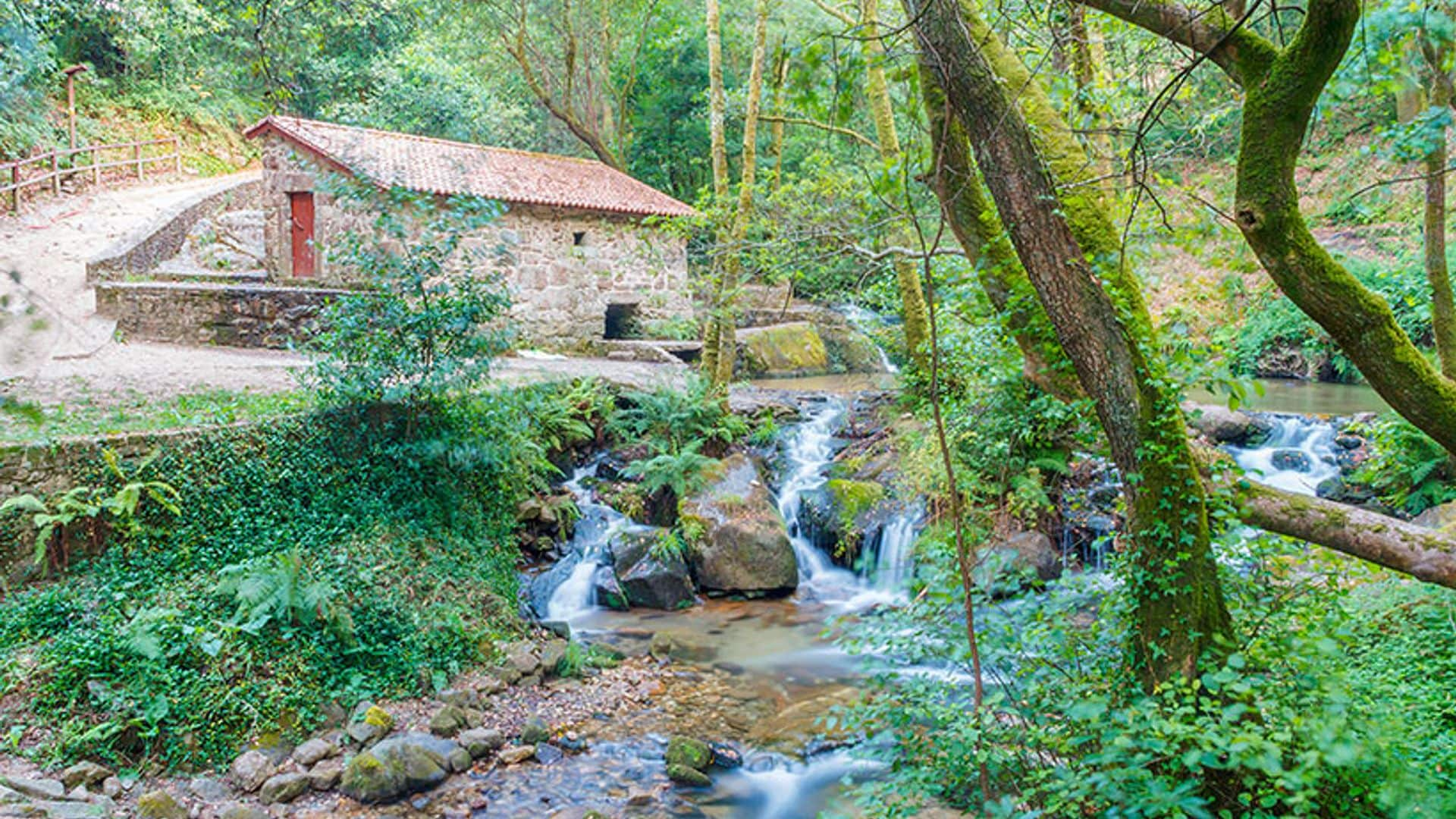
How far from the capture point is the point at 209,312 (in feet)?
43.0

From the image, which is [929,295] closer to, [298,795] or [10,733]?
[298,795]

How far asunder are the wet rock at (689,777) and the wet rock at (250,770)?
238cm

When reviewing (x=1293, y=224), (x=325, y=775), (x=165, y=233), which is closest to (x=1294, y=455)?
(x=1293, y=224)

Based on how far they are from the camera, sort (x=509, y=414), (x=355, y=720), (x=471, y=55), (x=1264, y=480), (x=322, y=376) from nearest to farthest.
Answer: (x=355, y=720) < (x=322, y=376) < (x=509, y=414) < (x=1264, y=480) < (x=471, y=55)

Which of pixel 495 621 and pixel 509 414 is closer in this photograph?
pixel 495 621

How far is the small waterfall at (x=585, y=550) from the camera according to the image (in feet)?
29.1

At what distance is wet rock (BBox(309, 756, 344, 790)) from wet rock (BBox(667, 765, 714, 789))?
78.5 inches

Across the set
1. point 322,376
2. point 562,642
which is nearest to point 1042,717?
point 562,642

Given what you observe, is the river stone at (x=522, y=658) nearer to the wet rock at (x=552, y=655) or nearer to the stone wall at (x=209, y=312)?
the wet rock at (x=552, y=655)

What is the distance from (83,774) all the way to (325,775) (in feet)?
4.03

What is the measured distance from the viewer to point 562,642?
297 inches

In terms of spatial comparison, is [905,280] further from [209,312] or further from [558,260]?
[209,312]

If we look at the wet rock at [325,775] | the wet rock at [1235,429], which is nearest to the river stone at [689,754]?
the wet rock at [325,775]

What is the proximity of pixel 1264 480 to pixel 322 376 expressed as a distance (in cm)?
1006
